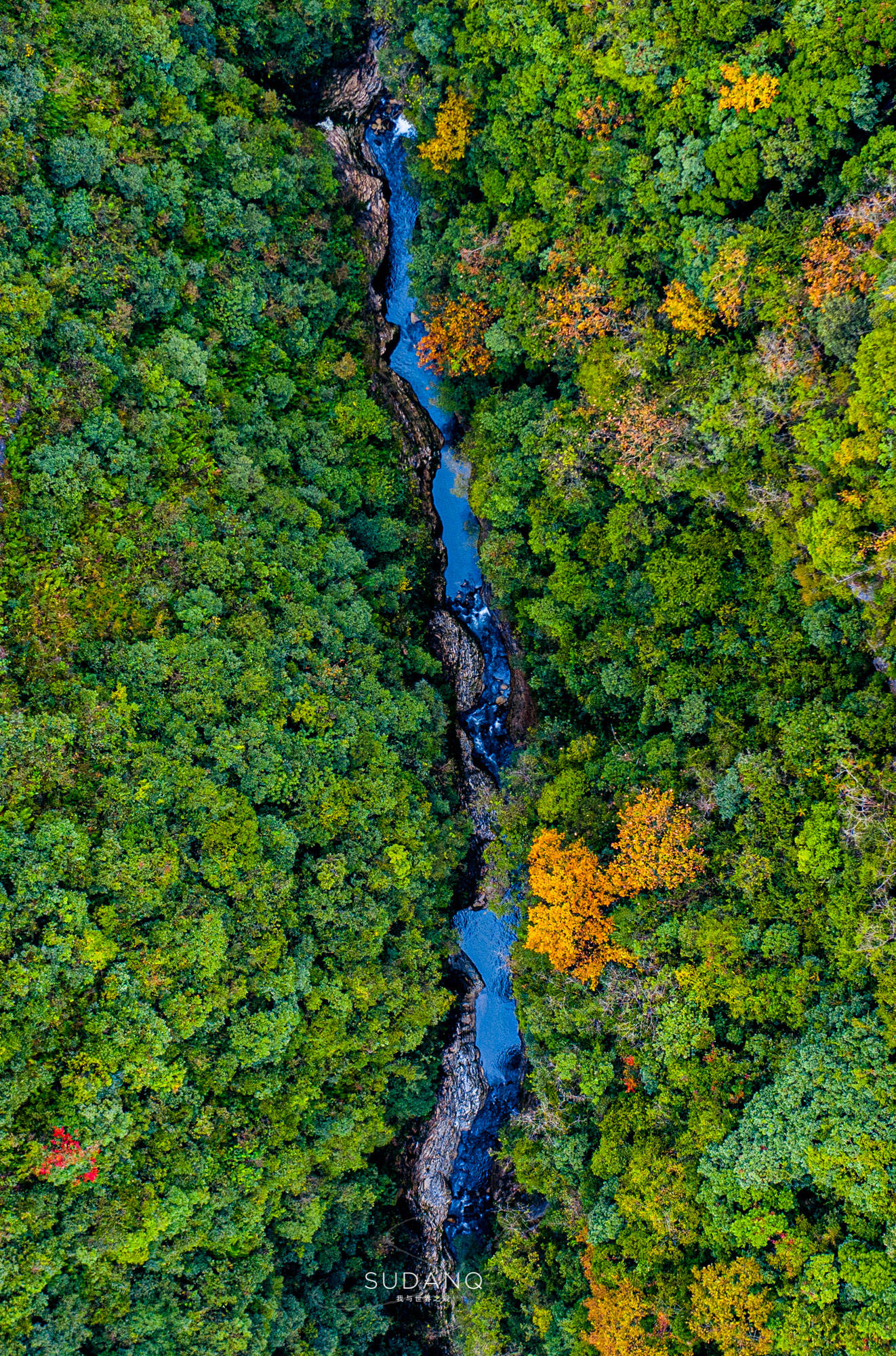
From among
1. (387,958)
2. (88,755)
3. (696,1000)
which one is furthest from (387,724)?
(696,1000)

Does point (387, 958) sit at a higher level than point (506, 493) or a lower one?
lower

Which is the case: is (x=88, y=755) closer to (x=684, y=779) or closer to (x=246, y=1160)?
(x=246, y=1160)

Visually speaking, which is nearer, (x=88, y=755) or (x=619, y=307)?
(x=88, y=755)

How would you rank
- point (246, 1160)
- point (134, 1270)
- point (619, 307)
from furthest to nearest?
point (619, 307)
point (246, 1160)
point (134, 1270)

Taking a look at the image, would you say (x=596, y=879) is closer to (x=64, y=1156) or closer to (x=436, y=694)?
(x=436, y=694)

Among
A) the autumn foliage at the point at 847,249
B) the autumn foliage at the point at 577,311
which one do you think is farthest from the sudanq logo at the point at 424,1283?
the autumn foliage at the point at 847,249

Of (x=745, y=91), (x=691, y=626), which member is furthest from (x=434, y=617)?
(x=745, y=91)
